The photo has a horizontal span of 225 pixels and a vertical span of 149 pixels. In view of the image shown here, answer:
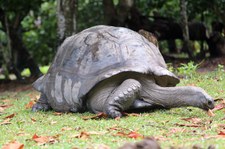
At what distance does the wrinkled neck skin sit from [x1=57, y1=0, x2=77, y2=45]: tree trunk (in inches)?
181

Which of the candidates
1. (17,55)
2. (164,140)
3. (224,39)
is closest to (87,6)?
(17,55)

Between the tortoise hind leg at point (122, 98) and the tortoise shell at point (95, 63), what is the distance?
0.17 meters

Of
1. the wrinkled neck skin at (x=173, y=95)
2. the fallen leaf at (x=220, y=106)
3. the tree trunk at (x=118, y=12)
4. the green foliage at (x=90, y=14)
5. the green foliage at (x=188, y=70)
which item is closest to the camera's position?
the wrinkled neck skin at (x=173, y=95)

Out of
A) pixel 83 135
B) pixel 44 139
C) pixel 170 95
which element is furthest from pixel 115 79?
pixel 44 139

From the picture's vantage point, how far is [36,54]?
17250 mm

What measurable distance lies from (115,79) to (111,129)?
1.17 meters

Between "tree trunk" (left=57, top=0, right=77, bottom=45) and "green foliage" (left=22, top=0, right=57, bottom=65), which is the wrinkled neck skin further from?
"green foliage" (left=22, top=0, right=57, bottom=65)

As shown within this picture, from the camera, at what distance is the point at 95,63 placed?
5.31 metres

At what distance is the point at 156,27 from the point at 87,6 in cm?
334

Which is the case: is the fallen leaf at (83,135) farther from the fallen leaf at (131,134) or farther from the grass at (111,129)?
the fallen leaf at (131,134)

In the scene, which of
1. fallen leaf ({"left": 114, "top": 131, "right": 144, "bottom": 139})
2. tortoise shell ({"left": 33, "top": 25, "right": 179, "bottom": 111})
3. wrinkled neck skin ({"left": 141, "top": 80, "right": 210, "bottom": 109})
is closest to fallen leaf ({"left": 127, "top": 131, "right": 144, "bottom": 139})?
fallen leaf ({"left": 114, "top": 131, "right": 144, "bottom": 139})

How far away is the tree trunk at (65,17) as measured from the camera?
31.1 ft

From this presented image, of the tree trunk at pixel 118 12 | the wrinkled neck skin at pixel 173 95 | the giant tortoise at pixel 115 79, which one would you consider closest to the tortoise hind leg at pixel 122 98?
the giant tortoise at pixel 115 79

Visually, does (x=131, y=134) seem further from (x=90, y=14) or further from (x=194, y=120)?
(x=90, y=14)
